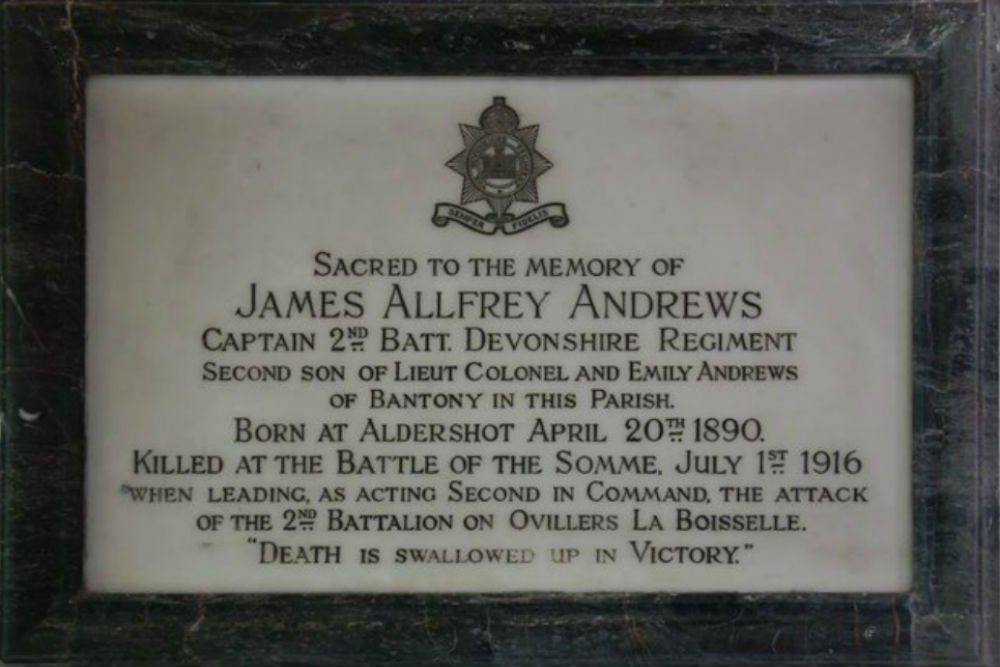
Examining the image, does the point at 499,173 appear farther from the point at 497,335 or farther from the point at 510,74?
the point at 497,335

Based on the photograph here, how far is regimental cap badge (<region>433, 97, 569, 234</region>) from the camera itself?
2240 mm

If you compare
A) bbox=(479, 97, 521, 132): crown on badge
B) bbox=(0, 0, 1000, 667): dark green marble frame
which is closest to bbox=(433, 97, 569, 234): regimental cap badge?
bbox=(479, 97, 521, 132): crown on badge

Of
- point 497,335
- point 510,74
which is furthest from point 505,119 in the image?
point 497,335

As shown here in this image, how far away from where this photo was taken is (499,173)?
224 cm

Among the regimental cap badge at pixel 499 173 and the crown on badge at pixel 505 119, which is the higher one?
the crown on badge at pixel 505 119

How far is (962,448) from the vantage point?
7.31 feet

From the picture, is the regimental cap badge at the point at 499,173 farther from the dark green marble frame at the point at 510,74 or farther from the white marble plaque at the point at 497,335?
the dark green marble frame at the point at 510,74

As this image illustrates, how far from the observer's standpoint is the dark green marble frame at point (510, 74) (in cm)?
219

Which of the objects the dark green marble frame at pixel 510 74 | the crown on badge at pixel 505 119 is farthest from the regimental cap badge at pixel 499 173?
the dark green marble frame at pixel 510 74

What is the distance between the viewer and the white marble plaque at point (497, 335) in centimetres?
222

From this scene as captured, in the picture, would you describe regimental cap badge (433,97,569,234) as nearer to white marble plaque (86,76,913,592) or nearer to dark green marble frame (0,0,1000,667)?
white marble plaque (86,76,913,592)

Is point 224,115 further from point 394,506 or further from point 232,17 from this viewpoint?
point 394,506

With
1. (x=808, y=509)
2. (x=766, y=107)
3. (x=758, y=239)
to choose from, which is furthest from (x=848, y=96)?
(x=808, y=509)

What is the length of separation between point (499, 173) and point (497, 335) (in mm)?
350
